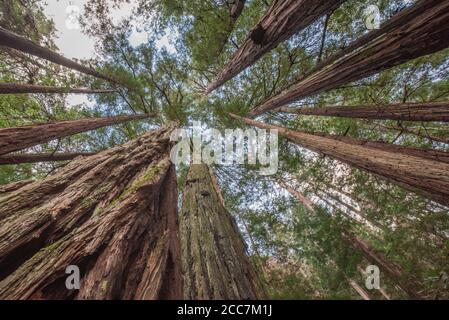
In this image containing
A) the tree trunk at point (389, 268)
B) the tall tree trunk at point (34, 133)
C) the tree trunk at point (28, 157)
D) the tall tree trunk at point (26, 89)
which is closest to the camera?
the tall tree trunk at point (34, 133)

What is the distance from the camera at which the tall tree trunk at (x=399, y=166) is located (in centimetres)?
306

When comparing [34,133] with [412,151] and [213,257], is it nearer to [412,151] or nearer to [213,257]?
[213,257]

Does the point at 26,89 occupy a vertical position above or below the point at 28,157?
above

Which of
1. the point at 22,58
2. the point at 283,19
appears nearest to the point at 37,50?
the point at 22,58

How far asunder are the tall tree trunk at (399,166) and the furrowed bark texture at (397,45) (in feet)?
4.36

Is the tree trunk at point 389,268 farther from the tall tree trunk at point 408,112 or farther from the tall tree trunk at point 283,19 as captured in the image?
the tall tree trunk at point 283,19

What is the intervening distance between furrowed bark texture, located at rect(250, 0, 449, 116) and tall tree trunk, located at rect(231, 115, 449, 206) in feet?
4.36

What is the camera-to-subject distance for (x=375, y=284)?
8.52 meters

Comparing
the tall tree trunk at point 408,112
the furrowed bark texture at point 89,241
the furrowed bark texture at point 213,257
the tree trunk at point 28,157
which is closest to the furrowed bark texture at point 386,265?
the tall tree trunk at point 408,112

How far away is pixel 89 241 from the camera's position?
208 centimetres

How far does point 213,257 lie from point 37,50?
6.01 meters

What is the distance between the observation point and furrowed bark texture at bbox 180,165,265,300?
2.42 metres
